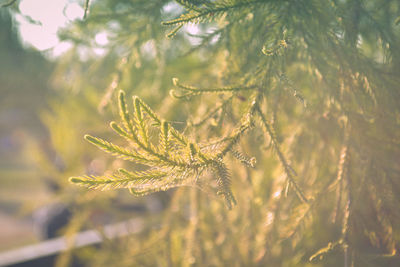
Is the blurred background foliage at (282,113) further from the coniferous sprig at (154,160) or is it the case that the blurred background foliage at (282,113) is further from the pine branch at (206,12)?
the coniferous sprig at (154,160)

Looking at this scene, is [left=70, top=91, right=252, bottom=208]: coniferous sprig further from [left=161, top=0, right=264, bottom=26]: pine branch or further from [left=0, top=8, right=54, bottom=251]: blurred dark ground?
[left=0, top=8, right=54, bottom=251]: blurred dark ground

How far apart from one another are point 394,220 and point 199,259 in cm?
55

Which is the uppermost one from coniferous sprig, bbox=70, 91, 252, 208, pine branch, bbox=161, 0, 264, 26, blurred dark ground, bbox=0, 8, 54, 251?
blurred dark ground, bbox=0, 8, 54, 251

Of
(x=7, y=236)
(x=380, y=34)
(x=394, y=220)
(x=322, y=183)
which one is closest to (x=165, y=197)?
(x=322, y=183)

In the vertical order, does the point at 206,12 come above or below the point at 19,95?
below

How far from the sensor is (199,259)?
0.84 meters

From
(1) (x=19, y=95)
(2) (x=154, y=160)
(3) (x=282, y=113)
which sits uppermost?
(1) (x=19, y=95)

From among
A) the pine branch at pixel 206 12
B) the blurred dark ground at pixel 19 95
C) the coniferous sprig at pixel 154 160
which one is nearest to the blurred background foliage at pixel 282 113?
the pine branch at pixel 206 12

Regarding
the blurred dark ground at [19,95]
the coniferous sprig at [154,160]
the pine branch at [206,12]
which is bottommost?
the coniferous sprig at [154,160]

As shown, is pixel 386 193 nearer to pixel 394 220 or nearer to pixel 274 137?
pixel 394 220

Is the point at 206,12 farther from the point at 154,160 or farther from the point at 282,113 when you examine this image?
the point at 282,113

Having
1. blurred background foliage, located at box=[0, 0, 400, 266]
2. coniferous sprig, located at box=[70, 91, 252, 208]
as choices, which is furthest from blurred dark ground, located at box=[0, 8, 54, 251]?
coniferous sprig, located at box=[70, 91, 252, 208]

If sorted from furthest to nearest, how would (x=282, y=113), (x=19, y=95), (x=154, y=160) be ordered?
(x=19, y=95), (x=282, y=113), (x=154, y=160)

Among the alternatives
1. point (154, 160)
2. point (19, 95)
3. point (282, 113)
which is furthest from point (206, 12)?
point (19, 95)
